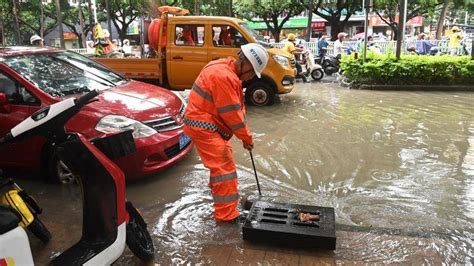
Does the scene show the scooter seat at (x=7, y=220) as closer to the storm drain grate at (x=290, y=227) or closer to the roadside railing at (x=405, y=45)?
the storm drain grate at (x=290, y=227)

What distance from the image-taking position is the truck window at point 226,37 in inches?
349

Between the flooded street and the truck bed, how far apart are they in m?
3.05

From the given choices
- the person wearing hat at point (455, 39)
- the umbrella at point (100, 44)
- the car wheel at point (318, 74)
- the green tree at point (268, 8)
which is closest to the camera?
the umbrella at point (100, 44)

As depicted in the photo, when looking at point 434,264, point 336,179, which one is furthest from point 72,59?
point 434,264

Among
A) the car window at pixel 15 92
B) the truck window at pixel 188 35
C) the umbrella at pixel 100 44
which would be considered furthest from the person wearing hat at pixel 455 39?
the car window at pixel 15 92

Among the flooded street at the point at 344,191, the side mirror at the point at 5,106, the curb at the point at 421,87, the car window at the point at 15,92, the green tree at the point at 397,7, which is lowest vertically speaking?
the flooded street at the point at 344,191

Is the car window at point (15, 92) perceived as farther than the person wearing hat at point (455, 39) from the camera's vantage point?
No

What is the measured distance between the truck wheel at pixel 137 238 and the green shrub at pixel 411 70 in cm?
947

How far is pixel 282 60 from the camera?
8938 millimetres

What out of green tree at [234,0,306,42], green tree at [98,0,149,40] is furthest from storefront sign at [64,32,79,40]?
green tree at [234,0,306,42]

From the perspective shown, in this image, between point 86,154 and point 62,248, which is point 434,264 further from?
point 62,248

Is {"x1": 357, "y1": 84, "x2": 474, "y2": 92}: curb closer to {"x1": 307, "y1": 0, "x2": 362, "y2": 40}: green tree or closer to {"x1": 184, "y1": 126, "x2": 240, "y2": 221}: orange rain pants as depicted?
{"x1": 184, "y1": 126, "x2": 240, "y2": 221}: orange rain pants

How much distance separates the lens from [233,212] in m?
3.62

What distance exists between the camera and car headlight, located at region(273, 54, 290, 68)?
8852 millimetres
